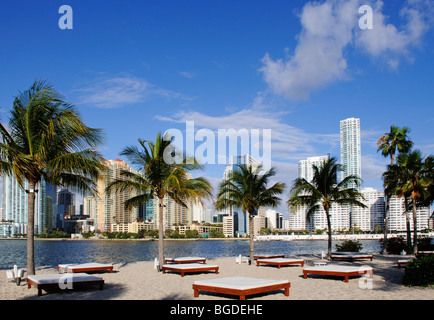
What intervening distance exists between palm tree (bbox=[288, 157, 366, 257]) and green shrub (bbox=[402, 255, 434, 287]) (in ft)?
40.1

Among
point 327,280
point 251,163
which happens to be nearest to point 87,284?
point 327,280

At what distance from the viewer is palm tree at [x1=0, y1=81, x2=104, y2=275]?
14.8 metres

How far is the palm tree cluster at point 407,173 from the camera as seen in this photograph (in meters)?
25.6

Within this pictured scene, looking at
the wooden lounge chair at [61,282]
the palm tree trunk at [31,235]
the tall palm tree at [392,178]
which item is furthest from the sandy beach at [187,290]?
the tall palm tree at [392,178]

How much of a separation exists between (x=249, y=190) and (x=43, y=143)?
12537mm

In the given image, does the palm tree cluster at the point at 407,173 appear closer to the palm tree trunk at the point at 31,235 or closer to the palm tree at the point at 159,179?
the palm tree at the point at 159,179

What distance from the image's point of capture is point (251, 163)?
2475cm

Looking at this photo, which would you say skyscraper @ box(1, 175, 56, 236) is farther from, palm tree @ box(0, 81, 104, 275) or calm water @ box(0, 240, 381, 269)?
palm tree @ box(0, 81, 104, 275)

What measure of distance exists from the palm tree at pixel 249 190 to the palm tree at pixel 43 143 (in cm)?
1005

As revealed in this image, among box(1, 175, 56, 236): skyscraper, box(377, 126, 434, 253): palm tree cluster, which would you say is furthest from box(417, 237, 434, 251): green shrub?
box(1, 175, 56, 236): skyscraper

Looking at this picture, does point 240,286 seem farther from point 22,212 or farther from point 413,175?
point 22,212

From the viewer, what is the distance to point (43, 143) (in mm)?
14992
